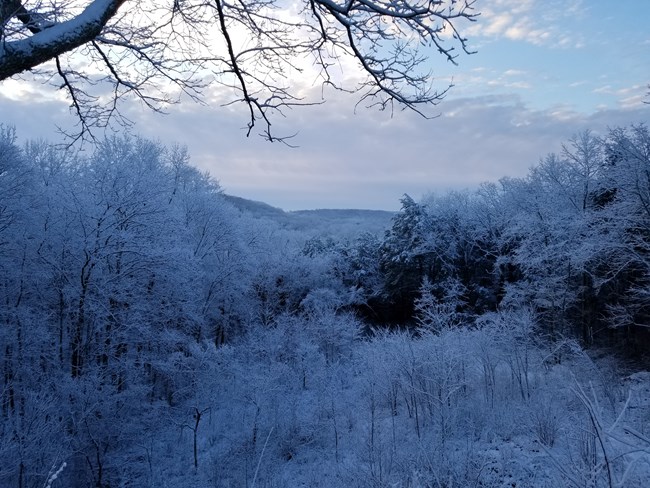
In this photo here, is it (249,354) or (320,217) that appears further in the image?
(320,217)

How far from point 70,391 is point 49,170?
12.5 metres

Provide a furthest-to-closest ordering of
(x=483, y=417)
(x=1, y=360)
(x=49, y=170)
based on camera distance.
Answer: (x=49, y=170) → (x=1, y=360) → (x=483, y=417)

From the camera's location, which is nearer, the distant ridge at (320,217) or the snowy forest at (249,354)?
the snowy forest at (249,354)

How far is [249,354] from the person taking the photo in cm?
2266

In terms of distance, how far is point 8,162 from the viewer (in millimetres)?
16078

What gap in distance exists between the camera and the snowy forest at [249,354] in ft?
38.4

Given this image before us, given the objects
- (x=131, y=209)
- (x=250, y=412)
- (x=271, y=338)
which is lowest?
(x=250, y=412)

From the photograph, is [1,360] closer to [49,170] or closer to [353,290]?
[49,170]

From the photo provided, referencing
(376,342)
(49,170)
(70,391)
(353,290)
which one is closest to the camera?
(70,391)

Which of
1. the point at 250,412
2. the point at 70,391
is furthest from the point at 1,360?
the point at 250,412

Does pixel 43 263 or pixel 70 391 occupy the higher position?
pixel 43 263

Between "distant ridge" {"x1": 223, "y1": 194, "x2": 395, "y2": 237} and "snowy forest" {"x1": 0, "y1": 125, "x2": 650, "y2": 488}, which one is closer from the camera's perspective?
"snowy forest" {"x1": 0, "y1": 125, "x2": 650, "y2": 488}

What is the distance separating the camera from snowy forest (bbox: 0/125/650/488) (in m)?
11.7

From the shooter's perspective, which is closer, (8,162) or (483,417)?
(483,417)
